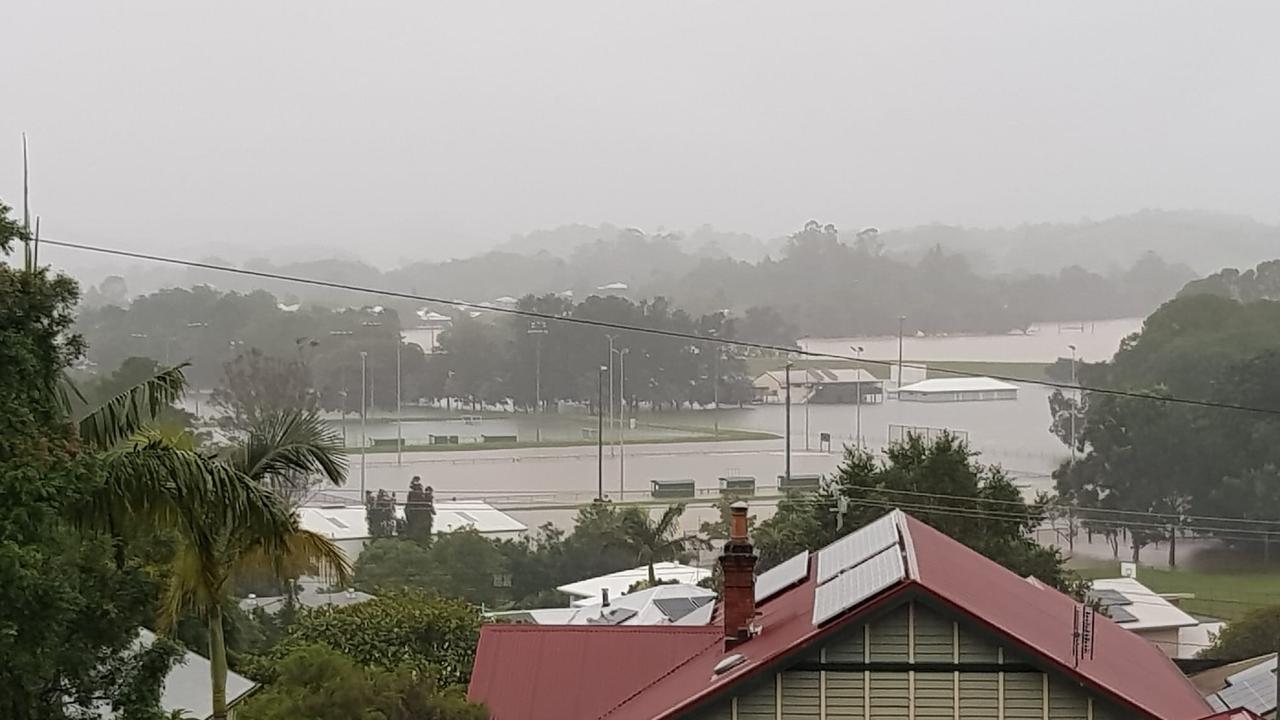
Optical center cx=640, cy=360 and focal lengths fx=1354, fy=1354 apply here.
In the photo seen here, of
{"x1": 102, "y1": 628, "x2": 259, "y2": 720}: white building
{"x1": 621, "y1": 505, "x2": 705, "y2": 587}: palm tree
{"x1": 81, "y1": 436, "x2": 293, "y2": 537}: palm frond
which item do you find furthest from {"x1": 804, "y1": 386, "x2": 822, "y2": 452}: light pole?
{"x1": 81, "y1": 436, "x2": 293, "y2": 537}: palm frond

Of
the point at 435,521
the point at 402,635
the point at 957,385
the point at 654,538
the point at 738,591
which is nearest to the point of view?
the point at 738,591

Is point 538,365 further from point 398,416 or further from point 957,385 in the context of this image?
point 957,385

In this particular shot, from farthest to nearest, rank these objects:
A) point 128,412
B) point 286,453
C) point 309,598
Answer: point 309,598, point 286,453, point 128,412

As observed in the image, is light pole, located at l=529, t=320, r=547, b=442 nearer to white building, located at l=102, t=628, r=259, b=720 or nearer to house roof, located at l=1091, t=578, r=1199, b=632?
house roof, located at l=1091, t=578, r=1199, b=632

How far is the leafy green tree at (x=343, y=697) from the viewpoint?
11484 millimetres

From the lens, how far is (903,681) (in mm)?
10852

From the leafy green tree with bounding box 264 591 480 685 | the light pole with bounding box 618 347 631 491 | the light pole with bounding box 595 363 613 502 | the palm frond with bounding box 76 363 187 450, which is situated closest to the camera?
the palm frond with bounding box 76 363 187 450

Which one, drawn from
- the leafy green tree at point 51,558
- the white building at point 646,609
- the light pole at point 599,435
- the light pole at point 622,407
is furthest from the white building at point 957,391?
the leafy green tree at point 51,558

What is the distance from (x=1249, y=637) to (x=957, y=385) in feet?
152

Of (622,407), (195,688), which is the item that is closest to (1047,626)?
(195,688)

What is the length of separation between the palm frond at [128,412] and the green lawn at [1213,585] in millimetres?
38695

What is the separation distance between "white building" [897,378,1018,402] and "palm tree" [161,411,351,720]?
63.6 meters

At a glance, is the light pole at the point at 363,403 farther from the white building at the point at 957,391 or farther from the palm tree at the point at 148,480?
the palm tree at the point at 148,480

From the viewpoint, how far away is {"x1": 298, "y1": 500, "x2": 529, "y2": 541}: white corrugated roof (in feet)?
159
